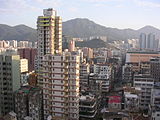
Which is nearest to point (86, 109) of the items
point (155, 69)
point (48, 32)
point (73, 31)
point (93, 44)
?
point (48, 32)

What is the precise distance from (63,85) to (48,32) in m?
8.21

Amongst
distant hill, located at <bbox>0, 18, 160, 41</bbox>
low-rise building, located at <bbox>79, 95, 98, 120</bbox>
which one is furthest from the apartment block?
distant hill, located at <bbox>0, 18, 160, 41</bbox>

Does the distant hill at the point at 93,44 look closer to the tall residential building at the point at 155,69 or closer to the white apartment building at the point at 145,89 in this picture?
the tall residential building at the point at 155,69

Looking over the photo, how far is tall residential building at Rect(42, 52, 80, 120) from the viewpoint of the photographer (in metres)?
15.4

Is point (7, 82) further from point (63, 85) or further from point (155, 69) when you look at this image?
point (155, 69)

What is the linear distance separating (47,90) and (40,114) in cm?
220

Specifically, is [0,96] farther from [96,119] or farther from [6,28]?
[6,28]

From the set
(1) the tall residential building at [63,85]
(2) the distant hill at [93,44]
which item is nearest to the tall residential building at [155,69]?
(1) the tall residential building at [63,85]

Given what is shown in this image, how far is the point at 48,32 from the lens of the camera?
845 inches

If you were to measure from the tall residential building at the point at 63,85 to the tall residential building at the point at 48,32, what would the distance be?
19.4ft

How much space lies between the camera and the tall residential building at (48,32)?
70.4ft

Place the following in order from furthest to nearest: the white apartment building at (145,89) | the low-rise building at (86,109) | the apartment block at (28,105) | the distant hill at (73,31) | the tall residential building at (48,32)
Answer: the distant hill at (73,31), the tall residential building at (48,32), the white apartment building at (145,89), the low-rise building at (86,109), the apartment block at (28,105)

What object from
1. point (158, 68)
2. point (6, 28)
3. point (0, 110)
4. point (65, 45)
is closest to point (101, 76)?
point (158, 68)

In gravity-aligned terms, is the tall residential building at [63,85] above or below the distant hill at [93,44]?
below
